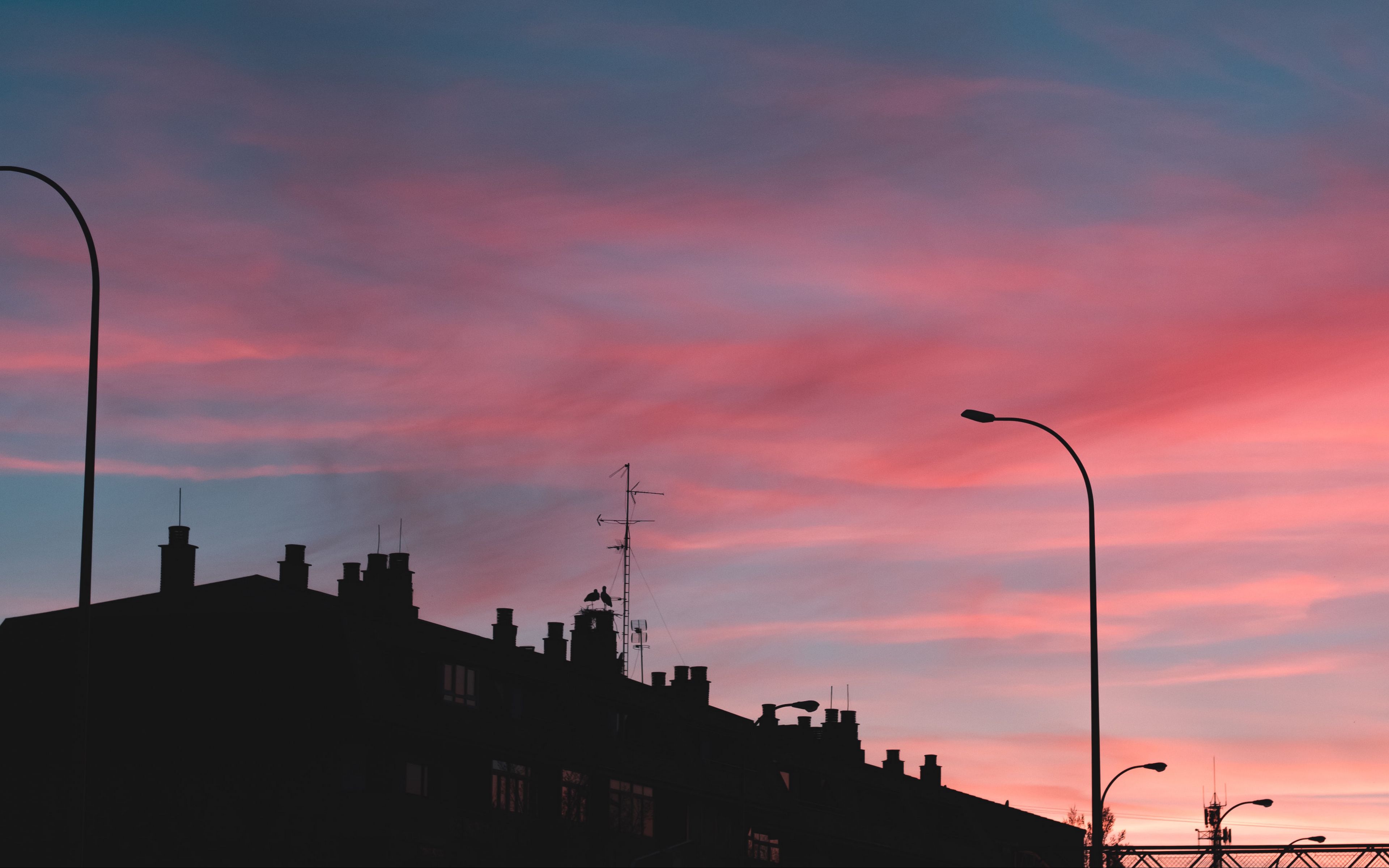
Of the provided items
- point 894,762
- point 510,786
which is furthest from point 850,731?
point 510,786

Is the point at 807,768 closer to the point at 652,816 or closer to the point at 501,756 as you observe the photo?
the point at 652,816

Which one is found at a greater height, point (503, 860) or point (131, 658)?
point (131, 658)

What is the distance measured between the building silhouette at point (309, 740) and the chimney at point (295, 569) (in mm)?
64

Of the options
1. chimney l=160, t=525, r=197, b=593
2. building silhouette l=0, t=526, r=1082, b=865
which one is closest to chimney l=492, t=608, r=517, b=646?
building silhouette l=0, t=526, r=1082, b=865

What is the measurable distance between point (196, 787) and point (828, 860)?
1433 inches

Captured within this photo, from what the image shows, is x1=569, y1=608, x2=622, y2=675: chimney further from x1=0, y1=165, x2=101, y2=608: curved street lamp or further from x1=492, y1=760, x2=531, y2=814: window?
x1=0, y1=165, x2=101, y2=608: curved street lamp

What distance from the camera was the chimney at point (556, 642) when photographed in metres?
75.7

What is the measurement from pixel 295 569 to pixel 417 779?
11.2 metres

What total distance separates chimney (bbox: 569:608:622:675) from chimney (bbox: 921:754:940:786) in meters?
48.3

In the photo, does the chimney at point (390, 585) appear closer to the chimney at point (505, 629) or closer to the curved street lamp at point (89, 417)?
the chimney at point (505, 629)

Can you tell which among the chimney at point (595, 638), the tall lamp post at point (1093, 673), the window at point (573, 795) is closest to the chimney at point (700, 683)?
the chimney at point (595, 638)

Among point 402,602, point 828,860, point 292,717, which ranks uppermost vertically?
point 402,602

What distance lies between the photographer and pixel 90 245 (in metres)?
27.8

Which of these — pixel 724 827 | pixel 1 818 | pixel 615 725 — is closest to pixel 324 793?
pixel 1 818
